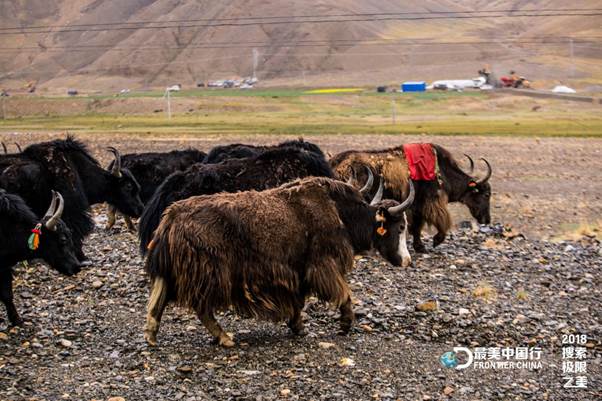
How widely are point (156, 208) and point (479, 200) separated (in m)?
5.32

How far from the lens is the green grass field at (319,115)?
3127 cm

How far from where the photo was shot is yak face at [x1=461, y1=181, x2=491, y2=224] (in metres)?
12.1

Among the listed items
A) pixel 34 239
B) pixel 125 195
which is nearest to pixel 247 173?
pixel 34 239

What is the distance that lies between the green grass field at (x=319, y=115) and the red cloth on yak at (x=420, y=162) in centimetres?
1721

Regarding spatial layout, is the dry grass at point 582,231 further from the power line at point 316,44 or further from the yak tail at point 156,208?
the power line at point 316,44

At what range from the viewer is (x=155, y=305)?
6.75 meters

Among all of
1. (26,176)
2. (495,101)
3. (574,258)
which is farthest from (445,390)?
(495,101)

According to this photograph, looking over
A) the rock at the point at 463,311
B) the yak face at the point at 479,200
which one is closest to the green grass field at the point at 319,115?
the yak face at the point at 479,200

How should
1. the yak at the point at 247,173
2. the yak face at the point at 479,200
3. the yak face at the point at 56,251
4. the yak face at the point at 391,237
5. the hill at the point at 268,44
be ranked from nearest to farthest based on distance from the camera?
the yak face at the point at 56,251 < the yak face at the point at 391,237 < the yak at the point at 247,173 < the yak face at the point at 479,200 < the hill at the point at 268,44

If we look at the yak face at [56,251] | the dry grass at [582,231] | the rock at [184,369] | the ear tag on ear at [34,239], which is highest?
the ear tag on ear at [34,239]

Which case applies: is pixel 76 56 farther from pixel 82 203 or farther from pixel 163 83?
pixel 82 203

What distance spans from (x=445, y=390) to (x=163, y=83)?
3263 inches

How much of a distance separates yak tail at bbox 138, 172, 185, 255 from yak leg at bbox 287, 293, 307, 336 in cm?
197

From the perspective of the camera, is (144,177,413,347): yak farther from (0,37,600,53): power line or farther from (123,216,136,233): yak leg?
(0,37,600,53): power line
